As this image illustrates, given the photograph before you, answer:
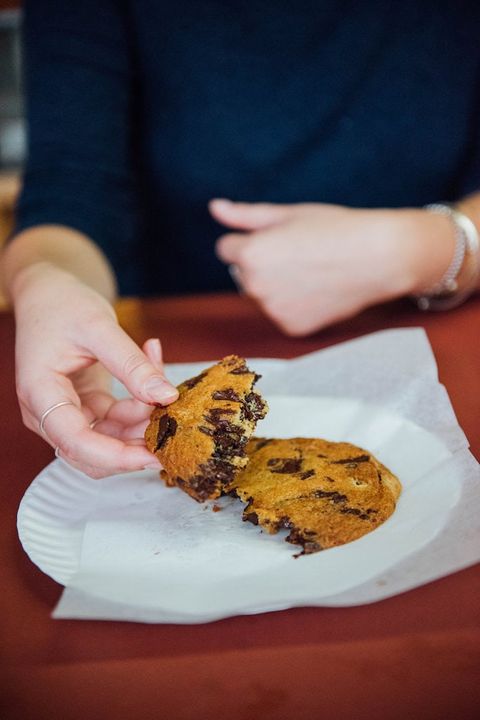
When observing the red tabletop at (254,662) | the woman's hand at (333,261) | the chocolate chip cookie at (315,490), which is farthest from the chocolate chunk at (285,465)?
Answer: the woman's hand at (333,261)

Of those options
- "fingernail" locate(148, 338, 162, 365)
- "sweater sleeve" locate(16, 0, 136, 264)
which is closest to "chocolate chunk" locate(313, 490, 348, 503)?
"fingernail" locate(148, 338, 162, 365)

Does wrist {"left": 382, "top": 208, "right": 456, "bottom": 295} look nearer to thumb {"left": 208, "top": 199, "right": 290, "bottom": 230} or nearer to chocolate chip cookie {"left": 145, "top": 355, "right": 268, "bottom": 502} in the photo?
thumb {"left": 208, "top": 199, "right": 290, "bottom": 230}

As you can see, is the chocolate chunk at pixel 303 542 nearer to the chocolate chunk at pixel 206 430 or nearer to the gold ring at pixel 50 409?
the chocolate chunk at pixel 206 430

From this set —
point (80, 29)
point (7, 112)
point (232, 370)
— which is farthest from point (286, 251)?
point (7, 112)

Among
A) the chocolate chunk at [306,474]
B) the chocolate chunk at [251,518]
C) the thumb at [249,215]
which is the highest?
the thumb at [249,215]

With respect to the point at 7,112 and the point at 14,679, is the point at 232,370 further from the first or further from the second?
the point at 7,112

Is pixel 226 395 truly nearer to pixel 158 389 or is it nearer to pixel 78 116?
pixel 158 389
